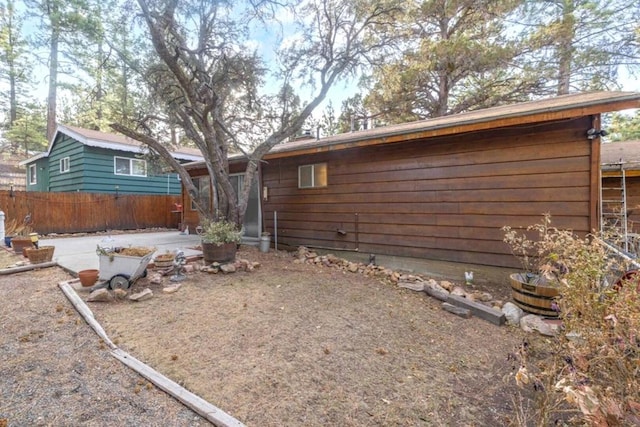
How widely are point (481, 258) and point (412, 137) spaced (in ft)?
7.52

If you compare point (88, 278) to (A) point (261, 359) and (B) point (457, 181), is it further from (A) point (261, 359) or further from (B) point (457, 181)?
(B) point (457, 181)

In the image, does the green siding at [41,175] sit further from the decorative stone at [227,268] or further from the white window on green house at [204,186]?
the decorative stone at [227,268]

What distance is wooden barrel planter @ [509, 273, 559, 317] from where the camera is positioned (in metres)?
3.43

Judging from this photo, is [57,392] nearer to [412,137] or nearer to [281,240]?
[412,137]

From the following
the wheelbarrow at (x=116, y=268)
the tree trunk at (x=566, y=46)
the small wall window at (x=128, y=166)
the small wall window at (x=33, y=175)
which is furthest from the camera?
the small wall window at (x=33, y=175)

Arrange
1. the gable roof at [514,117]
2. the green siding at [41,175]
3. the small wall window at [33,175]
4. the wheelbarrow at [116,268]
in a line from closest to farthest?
the gable roof at [514,117] < the wheelbarrow at [116,268] < the green siding at [41,175] < the small wall window at [33,175]

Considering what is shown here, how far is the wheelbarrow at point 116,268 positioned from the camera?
407 centimetres

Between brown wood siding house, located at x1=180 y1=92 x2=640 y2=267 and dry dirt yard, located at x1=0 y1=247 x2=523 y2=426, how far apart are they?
5.28 ft

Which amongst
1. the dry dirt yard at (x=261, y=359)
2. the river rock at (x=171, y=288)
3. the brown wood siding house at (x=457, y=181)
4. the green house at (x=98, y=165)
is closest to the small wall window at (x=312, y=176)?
the brown wood siding house at (x=457, y=181)

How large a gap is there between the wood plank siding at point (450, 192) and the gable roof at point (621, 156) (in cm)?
180

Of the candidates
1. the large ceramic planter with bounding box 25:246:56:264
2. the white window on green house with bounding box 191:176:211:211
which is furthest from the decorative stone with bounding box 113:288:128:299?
the white window on green house with bounding box 191:176:211:211

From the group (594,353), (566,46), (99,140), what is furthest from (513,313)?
(99,140)

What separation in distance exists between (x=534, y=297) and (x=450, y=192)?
2.15 m

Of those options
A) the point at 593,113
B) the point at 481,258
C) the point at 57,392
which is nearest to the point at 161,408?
the point at 57,392
